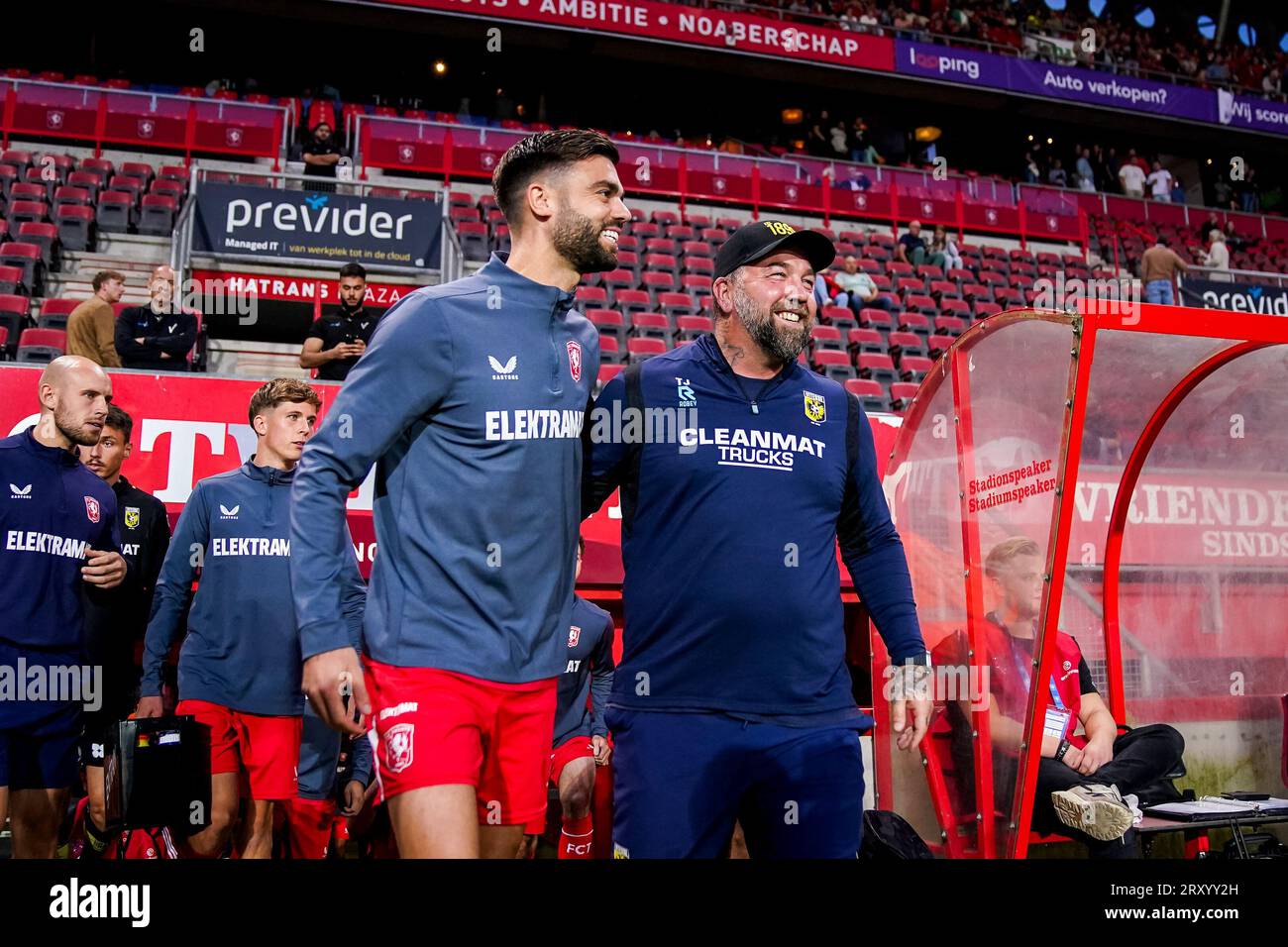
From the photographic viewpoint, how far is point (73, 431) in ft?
12.8

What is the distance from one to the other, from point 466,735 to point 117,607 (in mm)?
3186

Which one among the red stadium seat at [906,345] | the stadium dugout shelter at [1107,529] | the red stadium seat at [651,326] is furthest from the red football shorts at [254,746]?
the red stadium seat at [906,345]

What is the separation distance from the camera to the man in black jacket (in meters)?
4.22

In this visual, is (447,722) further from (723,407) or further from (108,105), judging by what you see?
(108,105)

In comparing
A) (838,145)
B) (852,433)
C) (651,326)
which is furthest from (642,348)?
(838,145)

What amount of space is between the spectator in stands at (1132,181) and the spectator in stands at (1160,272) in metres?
8.85

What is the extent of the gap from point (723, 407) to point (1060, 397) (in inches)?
66.6

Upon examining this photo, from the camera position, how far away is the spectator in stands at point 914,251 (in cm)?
1531

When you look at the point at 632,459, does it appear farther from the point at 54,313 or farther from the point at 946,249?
the point at 946,249

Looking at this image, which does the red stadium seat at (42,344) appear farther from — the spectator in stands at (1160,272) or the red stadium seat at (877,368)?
the spectator in stands at (1160,272)

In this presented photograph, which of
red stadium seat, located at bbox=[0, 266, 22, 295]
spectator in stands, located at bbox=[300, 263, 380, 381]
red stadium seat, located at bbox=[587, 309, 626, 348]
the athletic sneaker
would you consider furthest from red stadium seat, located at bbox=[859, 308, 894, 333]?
the athletic sneaker

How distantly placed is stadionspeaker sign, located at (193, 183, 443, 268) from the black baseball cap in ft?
27.7
